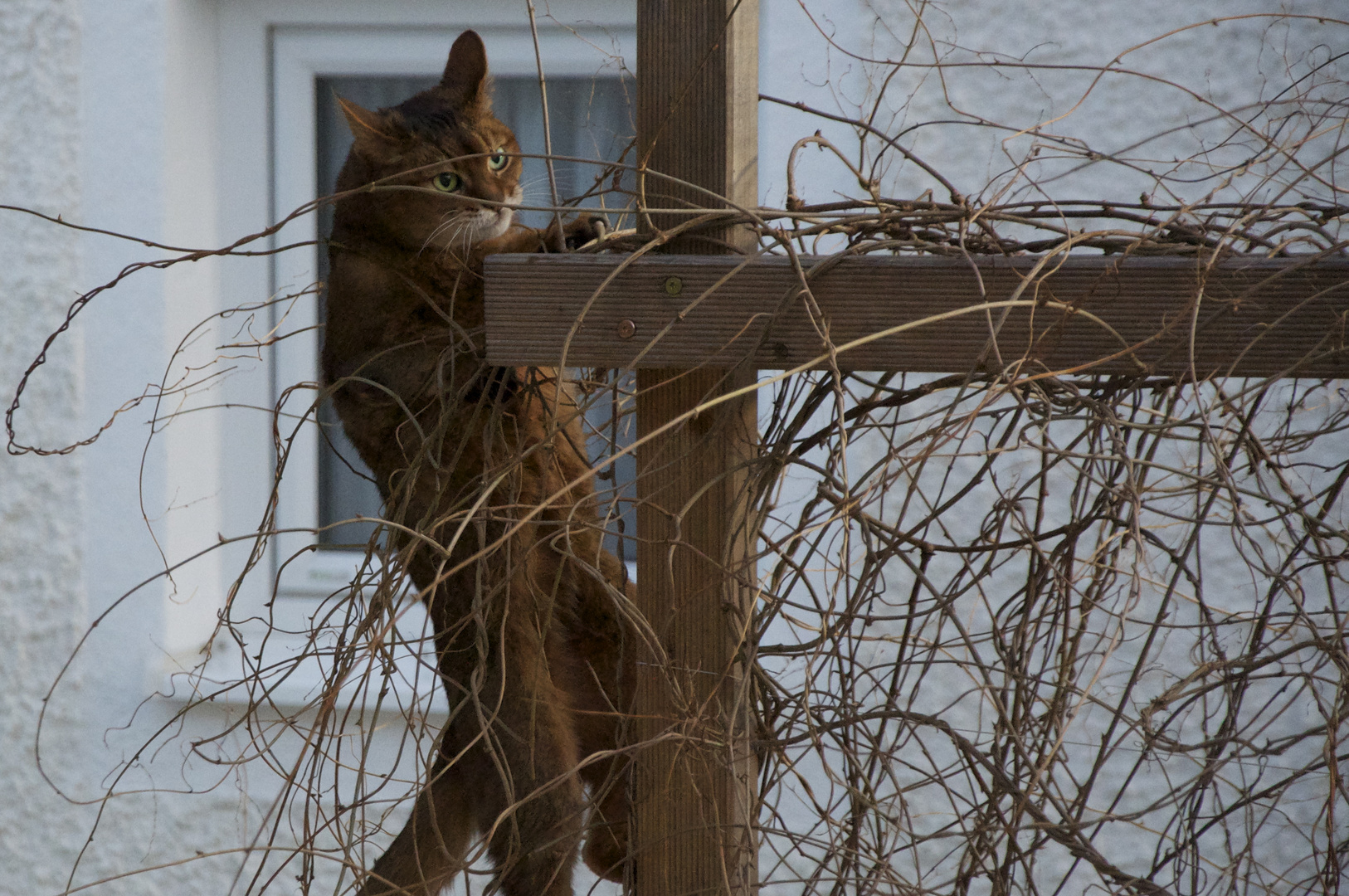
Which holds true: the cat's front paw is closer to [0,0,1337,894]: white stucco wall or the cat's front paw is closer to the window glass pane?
[0,0,1337,894]: white stucco wall

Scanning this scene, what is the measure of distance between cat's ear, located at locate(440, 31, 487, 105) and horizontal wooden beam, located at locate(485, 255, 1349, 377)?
73cm

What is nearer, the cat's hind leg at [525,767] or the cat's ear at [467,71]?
the cat's hind leg at [525,767]

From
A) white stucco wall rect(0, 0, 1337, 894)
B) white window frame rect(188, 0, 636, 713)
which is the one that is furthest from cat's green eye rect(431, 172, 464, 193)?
white window frame rect(188, 0, 636, 713)

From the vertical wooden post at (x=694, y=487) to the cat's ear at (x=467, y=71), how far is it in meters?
0.64

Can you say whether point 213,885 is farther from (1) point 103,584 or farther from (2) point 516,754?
(2) point 516,754

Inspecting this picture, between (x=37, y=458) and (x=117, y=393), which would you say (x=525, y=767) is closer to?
(x=117, y=393)

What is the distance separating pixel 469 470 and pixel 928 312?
22.5 inches

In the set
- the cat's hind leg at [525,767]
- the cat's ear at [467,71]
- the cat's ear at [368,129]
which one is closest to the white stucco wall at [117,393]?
the cat's ear at [467,71]

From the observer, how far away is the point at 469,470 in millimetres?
1147

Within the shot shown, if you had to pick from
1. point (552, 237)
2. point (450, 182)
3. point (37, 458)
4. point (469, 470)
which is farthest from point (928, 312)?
point (37, 458)

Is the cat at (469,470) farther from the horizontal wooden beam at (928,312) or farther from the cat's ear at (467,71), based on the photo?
the horizontal wooden beam at (928,312)

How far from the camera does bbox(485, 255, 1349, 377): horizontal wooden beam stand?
29.8 inches

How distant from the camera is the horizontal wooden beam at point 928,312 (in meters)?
0.76

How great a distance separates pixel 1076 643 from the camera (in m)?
0.81
